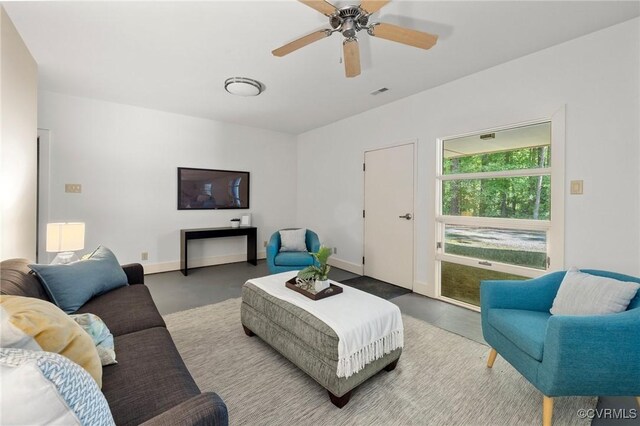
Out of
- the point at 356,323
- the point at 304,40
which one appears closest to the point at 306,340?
the point at 356,323

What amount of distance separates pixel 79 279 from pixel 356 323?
186 centimetres

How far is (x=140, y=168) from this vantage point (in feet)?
13.8

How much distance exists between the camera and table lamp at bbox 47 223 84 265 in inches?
93.4

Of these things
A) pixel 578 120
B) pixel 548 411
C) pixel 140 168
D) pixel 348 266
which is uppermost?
pixel 578 120

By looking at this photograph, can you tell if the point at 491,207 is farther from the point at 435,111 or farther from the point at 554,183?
the point at 435,111

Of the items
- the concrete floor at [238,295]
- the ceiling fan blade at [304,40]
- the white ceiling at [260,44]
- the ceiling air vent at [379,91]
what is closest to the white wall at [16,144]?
the white ceiling at [260,44]

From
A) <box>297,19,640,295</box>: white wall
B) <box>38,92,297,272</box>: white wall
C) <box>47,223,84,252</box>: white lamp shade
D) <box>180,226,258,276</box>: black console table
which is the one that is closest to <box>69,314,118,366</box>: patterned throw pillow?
<box>47,223,84,252</box>: white lamp shade

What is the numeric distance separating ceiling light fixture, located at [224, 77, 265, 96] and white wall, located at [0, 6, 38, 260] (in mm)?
1720

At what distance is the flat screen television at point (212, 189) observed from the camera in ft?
15.0

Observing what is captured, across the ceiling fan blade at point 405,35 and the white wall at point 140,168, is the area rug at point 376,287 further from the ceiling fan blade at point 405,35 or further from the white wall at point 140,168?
the ceiling fan blade at point 405,35

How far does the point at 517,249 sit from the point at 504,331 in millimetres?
1382

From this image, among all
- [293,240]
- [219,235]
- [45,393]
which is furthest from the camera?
[219,235]

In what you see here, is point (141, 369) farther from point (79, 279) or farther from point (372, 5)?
point (372, 5)

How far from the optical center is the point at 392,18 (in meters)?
2.12
